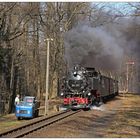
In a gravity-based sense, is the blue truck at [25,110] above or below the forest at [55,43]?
below

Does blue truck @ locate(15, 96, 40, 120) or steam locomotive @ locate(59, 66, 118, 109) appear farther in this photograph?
steam locomotive @ locate(59, 66, 118, 109)

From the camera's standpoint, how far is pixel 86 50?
33.3 m

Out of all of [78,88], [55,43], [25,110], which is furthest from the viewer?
[55,43]

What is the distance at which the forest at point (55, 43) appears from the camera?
30.1 meters

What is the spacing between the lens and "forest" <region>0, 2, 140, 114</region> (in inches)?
1187

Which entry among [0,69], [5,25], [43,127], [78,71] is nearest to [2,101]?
[0,69]

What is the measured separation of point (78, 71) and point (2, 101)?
43.5ft

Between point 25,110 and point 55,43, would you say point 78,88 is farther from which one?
point 55,43

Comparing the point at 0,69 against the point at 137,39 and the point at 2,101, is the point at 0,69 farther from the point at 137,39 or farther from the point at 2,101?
the point at 137,39

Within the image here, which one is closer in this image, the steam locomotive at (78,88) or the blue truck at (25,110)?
the blue truck at (25,110)

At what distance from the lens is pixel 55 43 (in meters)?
53.9

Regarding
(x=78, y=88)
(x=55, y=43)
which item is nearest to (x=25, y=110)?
(x=78, y=88)

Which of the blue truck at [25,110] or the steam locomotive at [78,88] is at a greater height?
the steam locomotive at [78,88]

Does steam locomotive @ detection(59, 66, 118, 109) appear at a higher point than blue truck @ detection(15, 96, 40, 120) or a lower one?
higher
